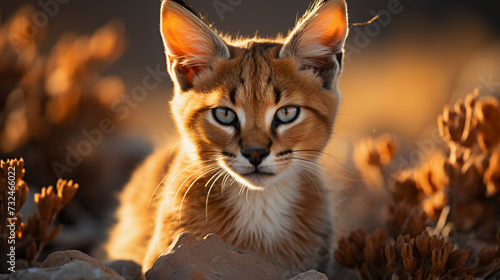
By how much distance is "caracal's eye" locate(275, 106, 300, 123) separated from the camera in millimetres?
2090

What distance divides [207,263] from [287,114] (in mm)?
809

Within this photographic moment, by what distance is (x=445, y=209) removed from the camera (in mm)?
2592

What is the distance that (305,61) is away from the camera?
2271 mm

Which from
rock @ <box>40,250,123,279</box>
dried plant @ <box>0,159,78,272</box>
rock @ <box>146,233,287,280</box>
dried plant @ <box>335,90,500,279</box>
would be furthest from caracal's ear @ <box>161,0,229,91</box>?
dried plant @ <box>335,90,500,279</box>

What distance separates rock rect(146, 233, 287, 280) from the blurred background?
3.92 feet

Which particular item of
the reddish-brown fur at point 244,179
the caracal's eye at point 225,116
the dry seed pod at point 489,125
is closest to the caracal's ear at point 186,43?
the reddish-brown fur at point 244,179

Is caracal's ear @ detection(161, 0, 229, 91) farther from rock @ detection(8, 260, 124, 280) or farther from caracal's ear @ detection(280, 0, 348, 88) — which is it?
rock @ detection(8, 260, 124, 280)

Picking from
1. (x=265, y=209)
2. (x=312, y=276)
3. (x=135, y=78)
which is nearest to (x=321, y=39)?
(x=265, y=209)

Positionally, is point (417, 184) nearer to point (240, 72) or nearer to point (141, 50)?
point (240, 72)

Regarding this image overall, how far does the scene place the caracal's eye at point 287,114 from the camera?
6.86 ft

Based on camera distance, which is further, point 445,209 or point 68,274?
point 445,209

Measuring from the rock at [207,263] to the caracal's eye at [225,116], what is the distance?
56cm

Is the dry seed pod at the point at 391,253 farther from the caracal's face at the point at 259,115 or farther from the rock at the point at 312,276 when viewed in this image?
the caracal's face at the point at 259,115

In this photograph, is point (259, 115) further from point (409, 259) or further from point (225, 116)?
point (409, 259)
